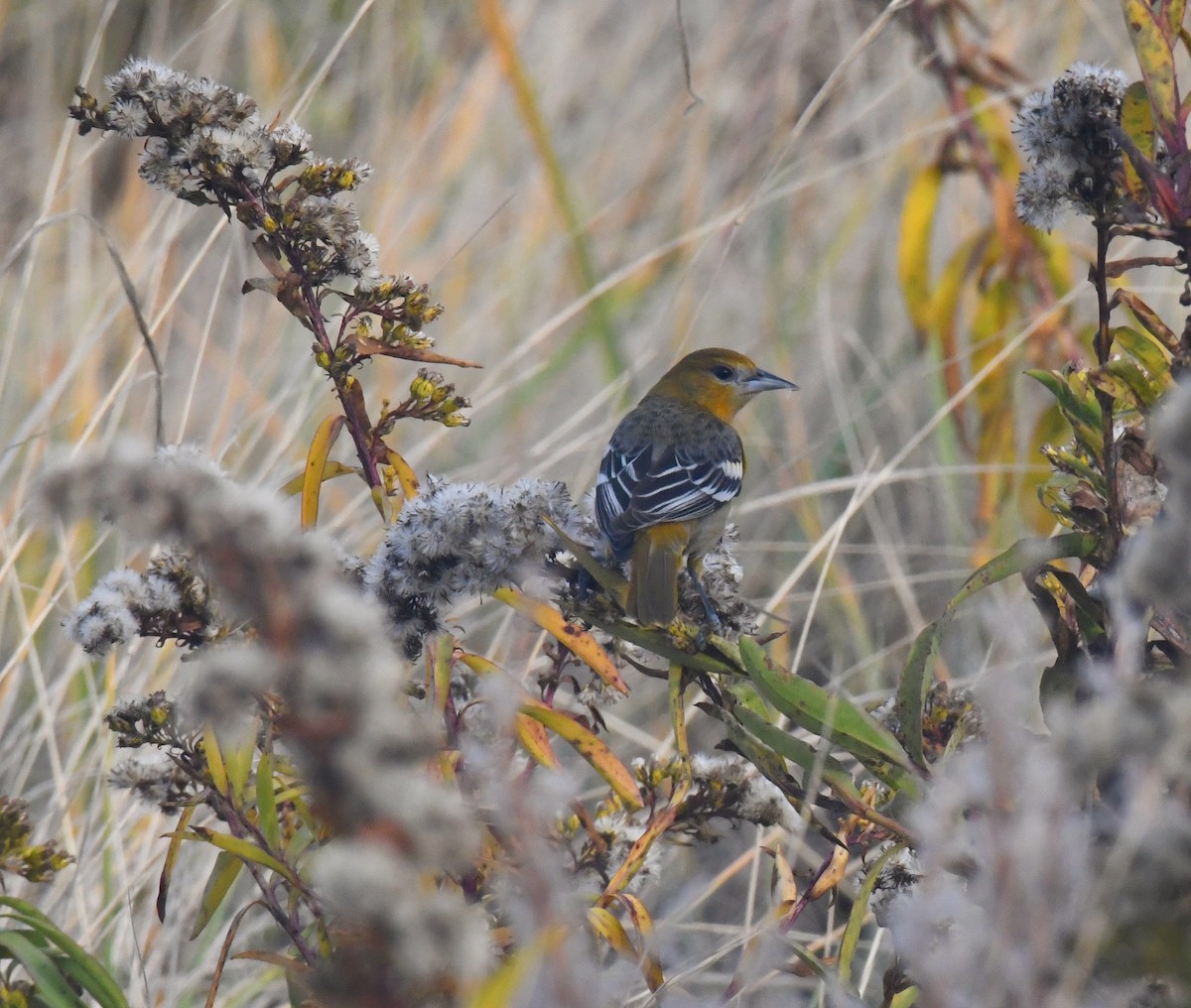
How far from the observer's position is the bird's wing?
3.29 m

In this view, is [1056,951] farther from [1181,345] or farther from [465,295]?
[465,295]

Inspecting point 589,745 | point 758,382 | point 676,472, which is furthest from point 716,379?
point 589,745

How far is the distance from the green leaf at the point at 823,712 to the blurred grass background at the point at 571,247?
7.79 feet

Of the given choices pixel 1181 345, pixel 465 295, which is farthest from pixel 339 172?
pixel 465 295

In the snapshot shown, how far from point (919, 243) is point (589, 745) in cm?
255

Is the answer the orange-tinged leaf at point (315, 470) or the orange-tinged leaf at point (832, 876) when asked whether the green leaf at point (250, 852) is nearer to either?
the orange-tinged leaf at point (315, 470)

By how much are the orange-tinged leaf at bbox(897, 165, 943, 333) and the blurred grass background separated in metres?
0.24

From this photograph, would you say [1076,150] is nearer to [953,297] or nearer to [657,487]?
[657,487]

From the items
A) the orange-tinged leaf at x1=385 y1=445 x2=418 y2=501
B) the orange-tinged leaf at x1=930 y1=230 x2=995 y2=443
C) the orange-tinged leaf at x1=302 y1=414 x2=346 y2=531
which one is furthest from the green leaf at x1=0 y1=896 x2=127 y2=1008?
the orange-tinged leaf at x1=930 y1=230 x2=995 y2=443

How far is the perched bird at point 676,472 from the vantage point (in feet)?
10.2

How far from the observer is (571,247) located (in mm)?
4953

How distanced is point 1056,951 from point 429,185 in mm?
5331

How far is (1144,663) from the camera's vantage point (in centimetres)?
173

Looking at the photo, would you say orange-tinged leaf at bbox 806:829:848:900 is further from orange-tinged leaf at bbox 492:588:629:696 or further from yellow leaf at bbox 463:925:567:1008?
yellow leaf at bbox 463:925:567:1008
